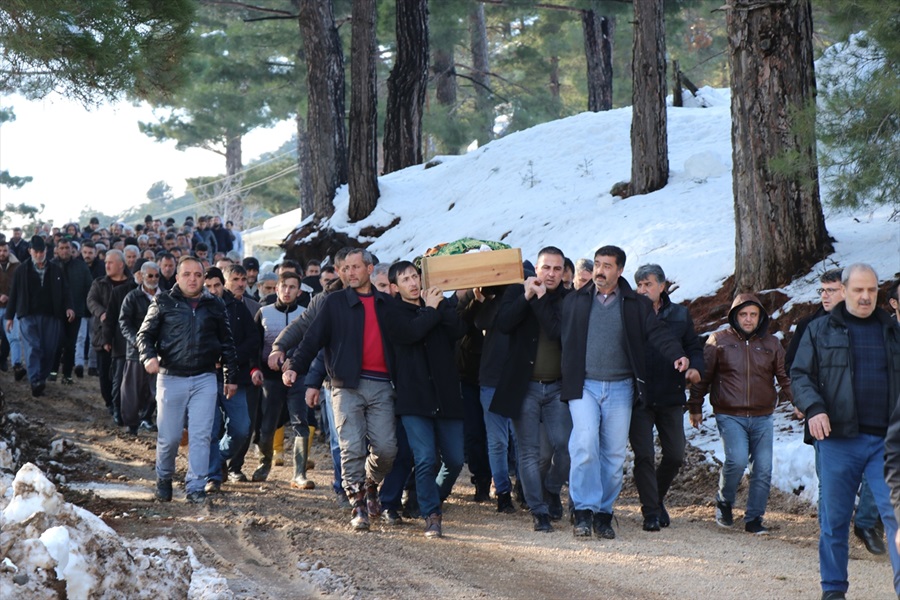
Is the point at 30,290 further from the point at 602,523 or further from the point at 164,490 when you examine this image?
the point at 602,523

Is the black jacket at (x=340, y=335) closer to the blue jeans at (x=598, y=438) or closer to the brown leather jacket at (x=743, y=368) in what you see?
the blue jeans at (x=598, y=438)

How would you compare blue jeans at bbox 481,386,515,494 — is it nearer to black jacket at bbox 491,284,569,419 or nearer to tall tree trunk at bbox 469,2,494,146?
black jacket at bbox 491,284,569,419

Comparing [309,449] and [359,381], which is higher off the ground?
[359,381]

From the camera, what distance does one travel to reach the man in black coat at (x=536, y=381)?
9.06 m

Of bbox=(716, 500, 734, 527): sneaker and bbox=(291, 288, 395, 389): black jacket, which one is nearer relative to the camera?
bbox=(291, 288, 395, 389): black jacket

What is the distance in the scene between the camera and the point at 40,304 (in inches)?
661

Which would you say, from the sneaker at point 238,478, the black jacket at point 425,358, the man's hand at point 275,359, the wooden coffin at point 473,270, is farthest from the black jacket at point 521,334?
the sneaker at point 238,478

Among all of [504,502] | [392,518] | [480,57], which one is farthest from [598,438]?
[480,57]

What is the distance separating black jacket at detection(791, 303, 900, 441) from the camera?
21.7 feet

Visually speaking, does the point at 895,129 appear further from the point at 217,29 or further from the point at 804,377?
the point at 217,29

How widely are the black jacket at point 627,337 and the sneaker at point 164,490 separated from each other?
348 cm

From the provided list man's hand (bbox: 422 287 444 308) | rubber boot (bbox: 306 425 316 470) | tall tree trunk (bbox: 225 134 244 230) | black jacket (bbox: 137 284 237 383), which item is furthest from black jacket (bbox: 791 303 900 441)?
tall tree trunk (bbox: 225 134 244 230)

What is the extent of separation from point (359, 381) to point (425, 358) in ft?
1.75

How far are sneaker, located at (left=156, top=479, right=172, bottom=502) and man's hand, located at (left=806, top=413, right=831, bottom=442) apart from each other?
18.1ft
